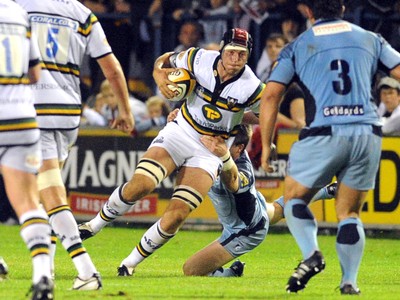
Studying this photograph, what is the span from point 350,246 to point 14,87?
2.75m

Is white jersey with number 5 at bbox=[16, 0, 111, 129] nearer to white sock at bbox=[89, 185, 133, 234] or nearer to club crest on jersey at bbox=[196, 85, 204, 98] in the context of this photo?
white sock at bbox=[89, 185, 133, 234]

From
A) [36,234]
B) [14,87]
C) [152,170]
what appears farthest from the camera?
[152,170]

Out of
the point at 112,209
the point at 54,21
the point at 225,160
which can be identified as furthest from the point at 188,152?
the point at 54,21

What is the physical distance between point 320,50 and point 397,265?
4371 mm

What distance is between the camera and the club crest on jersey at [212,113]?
11469 mm

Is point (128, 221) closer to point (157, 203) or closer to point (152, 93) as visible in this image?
point (157, 203)

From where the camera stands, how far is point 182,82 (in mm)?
11484

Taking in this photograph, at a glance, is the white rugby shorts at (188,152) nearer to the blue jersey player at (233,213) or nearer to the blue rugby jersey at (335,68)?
the blue jersey player at (233,213)

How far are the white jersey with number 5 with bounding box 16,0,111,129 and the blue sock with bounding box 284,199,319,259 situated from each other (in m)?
1.92

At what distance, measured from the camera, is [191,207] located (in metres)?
11.1

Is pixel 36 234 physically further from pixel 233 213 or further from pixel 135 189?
pixel 233 213

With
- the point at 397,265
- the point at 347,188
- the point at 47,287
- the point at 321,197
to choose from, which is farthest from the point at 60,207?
the point at 397,265

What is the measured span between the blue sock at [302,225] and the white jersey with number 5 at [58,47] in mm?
1916

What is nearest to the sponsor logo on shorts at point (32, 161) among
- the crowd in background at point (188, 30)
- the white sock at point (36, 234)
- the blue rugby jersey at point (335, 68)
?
the white sock at point (36, 234)
